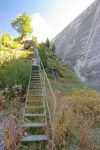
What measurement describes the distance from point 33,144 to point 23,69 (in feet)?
16.4

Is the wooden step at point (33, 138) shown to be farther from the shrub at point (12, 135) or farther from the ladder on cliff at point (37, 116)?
the shrub at point (12, 135)

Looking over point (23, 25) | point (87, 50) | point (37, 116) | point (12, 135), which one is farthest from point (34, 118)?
point (23, 25)

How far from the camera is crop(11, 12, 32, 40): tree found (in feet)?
77.3

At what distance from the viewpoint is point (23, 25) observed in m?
23.5

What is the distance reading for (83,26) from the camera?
19.4 metres

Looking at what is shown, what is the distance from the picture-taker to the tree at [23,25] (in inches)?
927

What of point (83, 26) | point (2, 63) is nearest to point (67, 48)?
point (83, 26)

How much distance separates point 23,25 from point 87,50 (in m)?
9.73

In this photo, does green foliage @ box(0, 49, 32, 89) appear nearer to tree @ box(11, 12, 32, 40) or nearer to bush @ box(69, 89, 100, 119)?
bush @ box(69, 89, 100, 119)

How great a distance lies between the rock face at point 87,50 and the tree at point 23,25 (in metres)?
4.76

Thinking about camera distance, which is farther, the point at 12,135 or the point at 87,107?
the point at 87,107

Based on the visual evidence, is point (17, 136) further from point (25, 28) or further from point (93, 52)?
point (25, 28)

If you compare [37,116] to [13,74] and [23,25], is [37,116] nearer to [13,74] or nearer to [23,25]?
[13,74]

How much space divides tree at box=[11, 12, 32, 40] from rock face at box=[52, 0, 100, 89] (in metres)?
4.76
